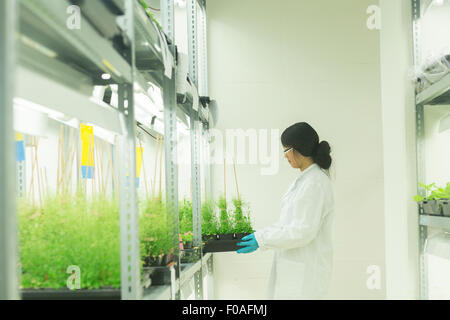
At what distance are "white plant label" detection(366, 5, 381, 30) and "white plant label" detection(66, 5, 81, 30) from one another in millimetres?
2955

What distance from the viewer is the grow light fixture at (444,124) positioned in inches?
107

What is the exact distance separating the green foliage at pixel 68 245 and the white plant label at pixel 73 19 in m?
Answer: 0.48

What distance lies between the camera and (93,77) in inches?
59.5

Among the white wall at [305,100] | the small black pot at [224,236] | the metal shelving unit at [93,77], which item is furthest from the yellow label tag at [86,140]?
the white wall at [305,100]

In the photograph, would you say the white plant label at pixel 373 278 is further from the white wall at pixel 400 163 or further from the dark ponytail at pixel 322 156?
the dark ponytail at pixel 322 156

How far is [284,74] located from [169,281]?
240 cm

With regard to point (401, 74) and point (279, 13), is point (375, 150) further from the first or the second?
point (279, 13)

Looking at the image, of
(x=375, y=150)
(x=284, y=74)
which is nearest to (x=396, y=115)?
(x=375, y=150)

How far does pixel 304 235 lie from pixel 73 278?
1215 mm

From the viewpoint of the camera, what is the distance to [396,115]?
2898 millimetres

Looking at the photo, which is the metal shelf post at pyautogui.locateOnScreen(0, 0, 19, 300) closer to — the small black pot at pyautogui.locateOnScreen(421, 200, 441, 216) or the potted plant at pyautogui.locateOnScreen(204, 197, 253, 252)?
the potted plant at pyautogui.locateOnScreen(204, 197, 253, 252)

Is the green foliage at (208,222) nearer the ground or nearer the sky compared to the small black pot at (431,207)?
nearer the ground

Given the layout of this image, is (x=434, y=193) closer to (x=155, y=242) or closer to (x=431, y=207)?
(x=431, y=207)
